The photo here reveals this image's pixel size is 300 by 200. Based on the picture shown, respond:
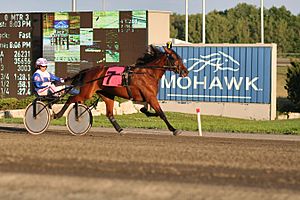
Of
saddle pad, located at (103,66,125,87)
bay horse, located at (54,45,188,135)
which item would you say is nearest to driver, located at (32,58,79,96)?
bay horse, located at (54,45,188,135)

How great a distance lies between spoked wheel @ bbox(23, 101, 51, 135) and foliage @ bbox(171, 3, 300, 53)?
84459mm

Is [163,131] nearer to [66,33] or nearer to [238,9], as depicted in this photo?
[66,33]

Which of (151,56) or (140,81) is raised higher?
(151,56)

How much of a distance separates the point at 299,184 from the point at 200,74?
96.8 ft

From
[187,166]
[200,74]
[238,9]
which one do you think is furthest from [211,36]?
[187,166]

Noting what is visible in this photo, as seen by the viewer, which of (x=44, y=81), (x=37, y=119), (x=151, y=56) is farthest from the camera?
(x=151, y=56)

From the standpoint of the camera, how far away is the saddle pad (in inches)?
694

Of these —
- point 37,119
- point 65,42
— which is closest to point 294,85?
point 65,42

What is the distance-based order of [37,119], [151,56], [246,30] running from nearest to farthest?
[37,119] → [151,56] → [246,30]

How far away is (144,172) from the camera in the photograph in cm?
993

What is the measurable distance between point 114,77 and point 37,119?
200cm

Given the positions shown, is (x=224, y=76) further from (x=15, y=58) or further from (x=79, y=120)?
(x=79, y=120)

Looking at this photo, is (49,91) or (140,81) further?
(49,91)

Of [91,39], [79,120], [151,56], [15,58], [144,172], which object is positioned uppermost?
[91,39]
